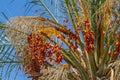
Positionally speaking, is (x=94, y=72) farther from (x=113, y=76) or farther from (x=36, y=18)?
(x=36, y=18)

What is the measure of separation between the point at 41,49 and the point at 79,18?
32.4 inches

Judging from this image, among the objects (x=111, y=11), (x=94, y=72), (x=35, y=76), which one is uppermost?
(x=111, y=11)

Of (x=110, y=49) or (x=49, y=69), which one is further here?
(x=110, y=49)

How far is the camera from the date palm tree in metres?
5.67

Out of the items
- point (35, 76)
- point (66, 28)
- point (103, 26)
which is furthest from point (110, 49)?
point (35, 76)

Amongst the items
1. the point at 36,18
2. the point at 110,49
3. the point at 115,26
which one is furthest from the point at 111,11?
the point at 36,18

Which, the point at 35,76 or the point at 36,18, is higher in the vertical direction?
the point at 36,18

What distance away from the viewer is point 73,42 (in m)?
5.91

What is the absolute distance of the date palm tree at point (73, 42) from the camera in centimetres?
567

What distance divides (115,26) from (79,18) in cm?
59

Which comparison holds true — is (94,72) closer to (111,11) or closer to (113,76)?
(113,76)

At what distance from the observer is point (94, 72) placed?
19.2 feet

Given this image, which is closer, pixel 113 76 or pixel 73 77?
pixel 113 76

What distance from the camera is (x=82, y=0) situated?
604cm
